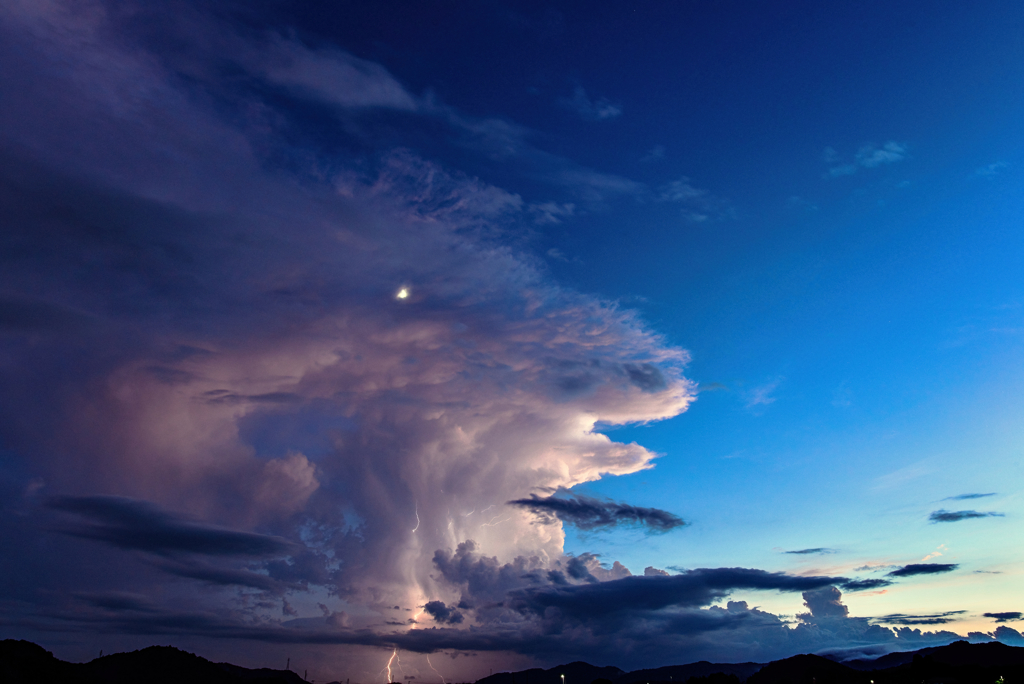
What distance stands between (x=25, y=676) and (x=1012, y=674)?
29219 centimetres

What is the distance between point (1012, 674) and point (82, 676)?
293 metres

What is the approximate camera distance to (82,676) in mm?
199875

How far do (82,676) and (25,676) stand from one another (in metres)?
29.6

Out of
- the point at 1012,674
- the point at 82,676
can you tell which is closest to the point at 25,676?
the point at 82,676

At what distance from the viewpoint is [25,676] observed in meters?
174

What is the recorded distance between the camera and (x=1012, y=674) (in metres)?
198

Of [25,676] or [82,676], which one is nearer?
[25,676]

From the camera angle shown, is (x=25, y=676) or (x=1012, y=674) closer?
(x=25, y=676)

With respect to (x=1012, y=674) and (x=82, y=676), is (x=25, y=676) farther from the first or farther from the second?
(x=1012, y=674)
